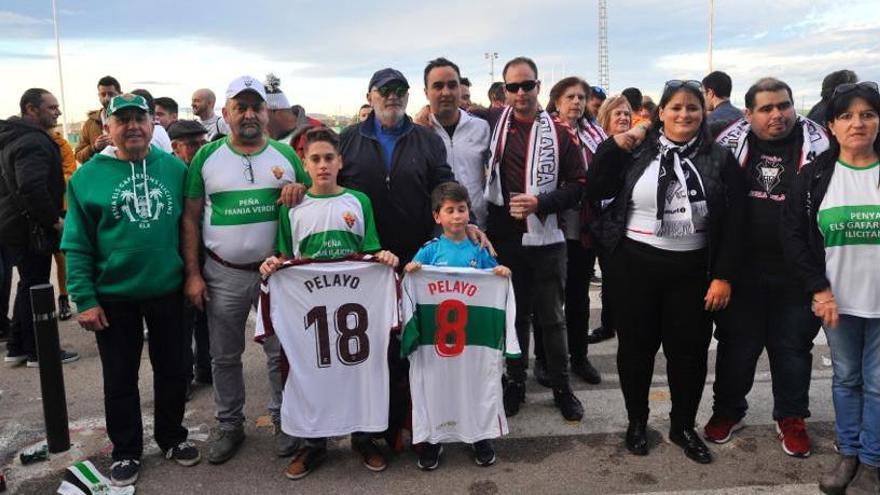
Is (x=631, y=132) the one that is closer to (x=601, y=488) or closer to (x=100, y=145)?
(x=601, y=488)

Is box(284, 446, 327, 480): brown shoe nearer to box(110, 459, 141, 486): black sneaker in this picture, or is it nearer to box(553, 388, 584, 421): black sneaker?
box(110, 459, 141, 486): black sneaker

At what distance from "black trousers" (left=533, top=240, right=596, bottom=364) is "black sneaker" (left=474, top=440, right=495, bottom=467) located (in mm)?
1502

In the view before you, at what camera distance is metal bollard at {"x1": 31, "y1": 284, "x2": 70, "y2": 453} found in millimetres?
3721

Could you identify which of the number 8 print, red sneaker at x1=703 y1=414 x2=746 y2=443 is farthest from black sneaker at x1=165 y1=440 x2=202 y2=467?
red sneaker at x1=703 y1=414 x2=746 y2=443

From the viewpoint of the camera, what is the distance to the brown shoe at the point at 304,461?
361cm

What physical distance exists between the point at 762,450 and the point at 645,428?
2.32 feet

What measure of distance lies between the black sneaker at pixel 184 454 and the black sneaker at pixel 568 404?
7.80 feet

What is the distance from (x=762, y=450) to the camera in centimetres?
386

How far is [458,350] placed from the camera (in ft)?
12.0

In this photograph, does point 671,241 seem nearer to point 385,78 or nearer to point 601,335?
point 385,78

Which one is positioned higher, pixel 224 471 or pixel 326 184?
pixel 326 184

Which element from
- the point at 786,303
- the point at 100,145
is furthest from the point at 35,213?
the point at 786,303

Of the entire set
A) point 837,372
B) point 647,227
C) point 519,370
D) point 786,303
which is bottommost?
point 519,370

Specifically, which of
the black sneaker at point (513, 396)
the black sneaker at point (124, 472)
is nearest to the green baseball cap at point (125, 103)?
the black sneaker at point (124, 472)
